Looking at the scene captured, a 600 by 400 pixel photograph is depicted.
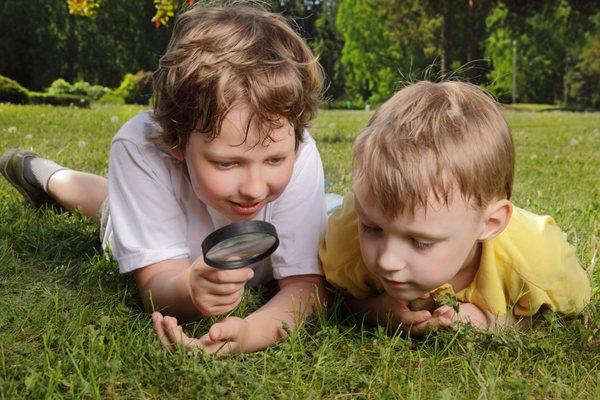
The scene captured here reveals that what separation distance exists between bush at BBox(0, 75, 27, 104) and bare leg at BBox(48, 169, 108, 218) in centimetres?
1598

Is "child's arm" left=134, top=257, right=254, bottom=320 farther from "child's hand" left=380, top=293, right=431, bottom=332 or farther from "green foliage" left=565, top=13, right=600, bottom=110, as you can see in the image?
"green foliage" left=565, top=13, right=600, bottom=110

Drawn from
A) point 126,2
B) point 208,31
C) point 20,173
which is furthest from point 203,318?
point 126,2

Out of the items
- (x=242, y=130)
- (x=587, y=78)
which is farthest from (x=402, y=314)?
(x=587, y=78)

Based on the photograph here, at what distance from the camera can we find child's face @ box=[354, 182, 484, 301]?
2.22 m

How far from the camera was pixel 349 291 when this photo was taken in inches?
111

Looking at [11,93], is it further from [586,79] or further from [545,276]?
[586,79]

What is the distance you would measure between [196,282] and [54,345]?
507mm

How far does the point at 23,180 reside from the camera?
4.27m

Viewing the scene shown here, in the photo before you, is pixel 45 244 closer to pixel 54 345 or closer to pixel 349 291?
pixel 54 345

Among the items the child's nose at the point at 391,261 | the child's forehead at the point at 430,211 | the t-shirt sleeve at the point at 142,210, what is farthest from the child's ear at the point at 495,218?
the t-shirt sleeve at the point at 142,210

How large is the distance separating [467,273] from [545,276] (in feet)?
0.95

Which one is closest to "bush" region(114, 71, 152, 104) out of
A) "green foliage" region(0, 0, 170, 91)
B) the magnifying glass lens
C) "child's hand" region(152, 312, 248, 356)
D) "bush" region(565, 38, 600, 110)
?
"green foliage" region(0, 0, 170, 91)

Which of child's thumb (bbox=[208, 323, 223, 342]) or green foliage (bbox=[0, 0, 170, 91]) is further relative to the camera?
green foliage (bbox=[0, 0, 170, 91])

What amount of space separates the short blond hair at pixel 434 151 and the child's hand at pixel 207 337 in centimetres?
63
